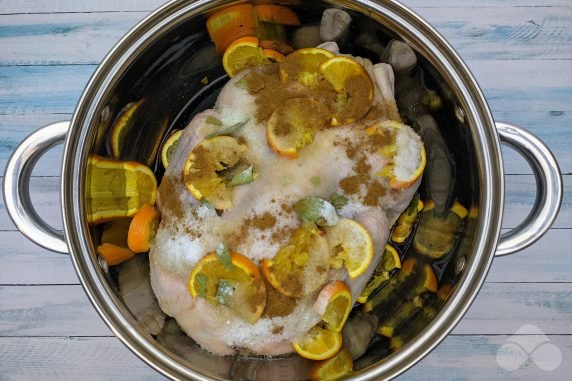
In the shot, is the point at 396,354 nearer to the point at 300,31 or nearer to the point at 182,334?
the point at 182,334

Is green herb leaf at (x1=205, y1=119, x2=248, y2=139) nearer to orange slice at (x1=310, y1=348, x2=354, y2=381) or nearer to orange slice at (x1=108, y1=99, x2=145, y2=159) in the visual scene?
orange slice at (x1=108, y1=99, x2=145, y2=159)

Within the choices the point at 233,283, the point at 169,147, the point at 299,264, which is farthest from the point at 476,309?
the point at 169,147

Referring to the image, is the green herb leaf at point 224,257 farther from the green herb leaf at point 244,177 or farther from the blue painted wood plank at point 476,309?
the blue painted wood plank at point 476,309

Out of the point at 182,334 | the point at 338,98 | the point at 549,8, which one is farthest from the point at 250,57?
the point at 549,8

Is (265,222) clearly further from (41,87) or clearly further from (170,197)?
(41,87)

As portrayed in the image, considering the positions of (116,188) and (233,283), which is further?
(116,188)
